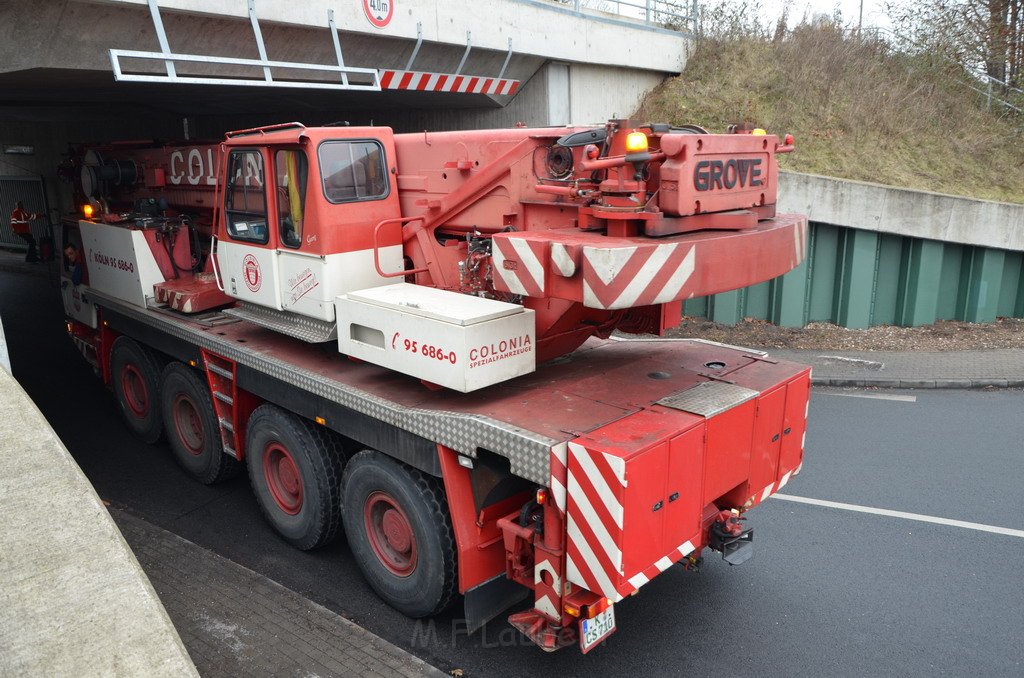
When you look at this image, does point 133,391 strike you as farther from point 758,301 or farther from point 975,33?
point 975,33

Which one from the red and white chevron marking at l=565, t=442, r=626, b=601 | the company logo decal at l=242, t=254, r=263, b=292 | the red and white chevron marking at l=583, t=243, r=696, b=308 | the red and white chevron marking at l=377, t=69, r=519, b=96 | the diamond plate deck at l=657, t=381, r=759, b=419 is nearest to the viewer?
the red and white chevron marking at l=565, t=442, r=626, b=601

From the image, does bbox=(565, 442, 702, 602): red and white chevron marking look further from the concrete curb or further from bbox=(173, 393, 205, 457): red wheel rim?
the concrete curb

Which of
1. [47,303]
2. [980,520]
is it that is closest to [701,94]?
[980,520]

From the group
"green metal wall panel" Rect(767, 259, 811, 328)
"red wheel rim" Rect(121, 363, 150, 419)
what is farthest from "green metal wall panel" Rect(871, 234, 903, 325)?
"red wheel rim" Rect(121, 363, 150, 419)

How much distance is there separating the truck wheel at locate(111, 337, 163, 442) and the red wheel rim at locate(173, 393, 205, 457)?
1.64ft

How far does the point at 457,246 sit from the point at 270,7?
3929mm

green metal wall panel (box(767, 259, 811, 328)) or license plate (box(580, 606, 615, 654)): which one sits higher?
green metal wall panel (box(767, 259, 811, 328))

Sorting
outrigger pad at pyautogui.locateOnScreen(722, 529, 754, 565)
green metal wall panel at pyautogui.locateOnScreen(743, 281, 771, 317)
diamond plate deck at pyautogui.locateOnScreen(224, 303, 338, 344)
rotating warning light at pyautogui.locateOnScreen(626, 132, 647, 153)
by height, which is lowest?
outrigger pad at pyautogui.locateOnScreen(722, 529, 754, 565)

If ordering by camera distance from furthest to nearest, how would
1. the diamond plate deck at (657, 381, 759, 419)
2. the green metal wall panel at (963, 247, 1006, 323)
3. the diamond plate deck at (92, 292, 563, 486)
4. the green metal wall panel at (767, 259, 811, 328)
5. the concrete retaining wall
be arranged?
the green metal wall panel at (767, 259, 811, 328)
the green metal wall panel at (963, 247, 1006, 323)
the concrete retaining wall
the diamond plate deck at (657, 381, 759, 419)
the diamond plate deck at (92, 292, 563, 486)

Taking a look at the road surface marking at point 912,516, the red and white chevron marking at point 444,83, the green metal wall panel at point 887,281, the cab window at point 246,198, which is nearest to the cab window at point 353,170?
the cab window at point 246,198

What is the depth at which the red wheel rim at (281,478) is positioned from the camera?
6.29 metres

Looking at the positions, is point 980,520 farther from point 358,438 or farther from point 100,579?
point 100,579

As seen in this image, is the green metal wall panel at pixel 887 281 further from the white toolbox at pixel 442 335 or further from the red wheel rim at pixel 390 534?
the red wheel rim at pixel 390 534

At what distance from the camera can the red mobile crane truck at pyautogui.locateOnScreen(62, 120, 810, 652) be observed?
429cm
